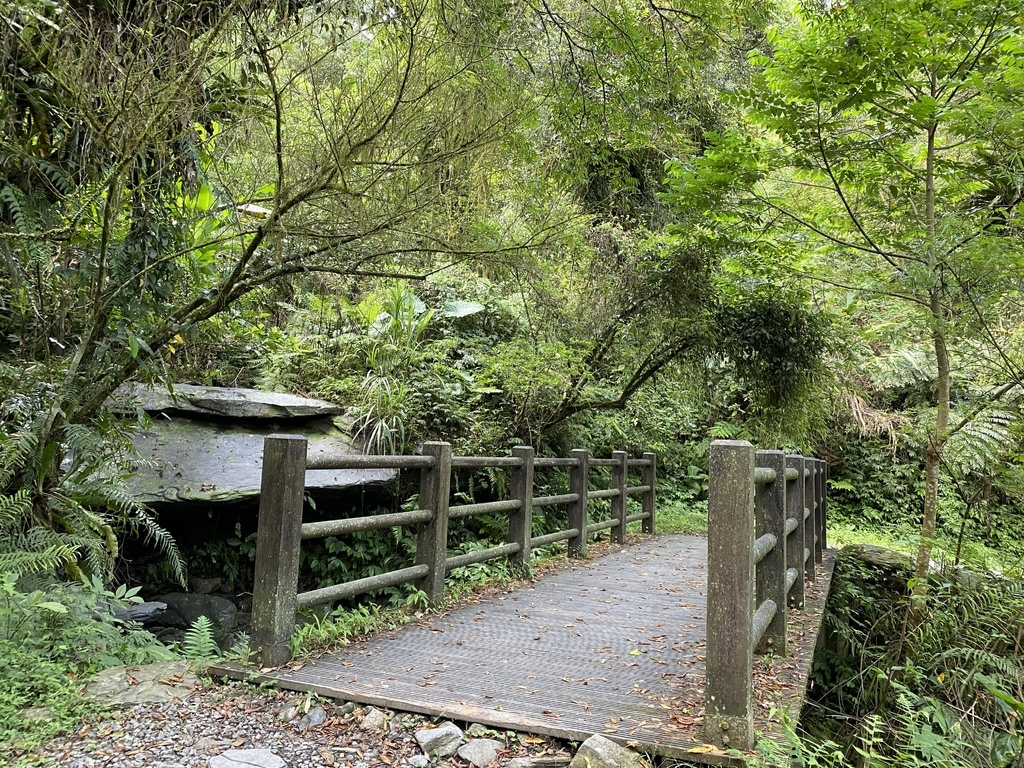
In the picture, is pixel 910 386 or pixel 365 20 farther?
pixel 910 386

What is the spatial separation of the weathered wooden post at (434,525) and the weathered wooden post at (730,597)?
2.14 meters

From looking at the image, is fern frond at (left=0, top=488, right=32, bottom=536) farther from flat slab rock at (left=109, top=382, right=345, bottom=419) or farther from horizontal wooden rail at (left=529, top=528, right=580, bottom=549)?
horizontal wooden rail at (left=529, top=528, right=580, bottom=549)

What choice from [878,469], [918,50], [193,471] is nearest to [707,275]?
[918,50]

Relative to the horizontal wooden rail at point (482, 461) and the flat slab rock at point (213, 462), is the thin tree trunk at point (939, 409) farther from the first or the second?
the flat slab rock at point (213, 462)

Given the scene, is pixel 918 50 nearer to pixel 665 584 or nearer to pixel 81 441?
pixel 665 584

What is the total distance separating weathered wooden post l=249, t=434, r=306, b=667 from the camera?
3066 millimetres

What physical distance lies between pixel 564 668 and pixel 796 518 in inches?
78.5

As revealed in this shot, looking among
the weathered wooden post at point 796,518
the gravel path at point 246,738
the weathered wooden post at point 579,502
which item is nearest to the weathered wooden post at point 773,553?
the weathered wooden post at point 796,518

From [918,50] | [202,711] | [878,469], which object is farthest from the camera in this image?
[878,469]

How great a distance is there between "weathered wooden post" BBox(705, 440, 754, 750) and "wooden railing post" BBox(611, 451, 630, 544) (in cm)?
507

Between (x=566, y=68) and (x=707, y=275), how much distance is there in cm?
361

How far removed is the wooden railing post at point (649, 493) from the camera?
866cm

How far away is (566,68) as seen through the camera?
454cm

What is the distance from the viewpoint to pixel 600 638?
12.5 feet
